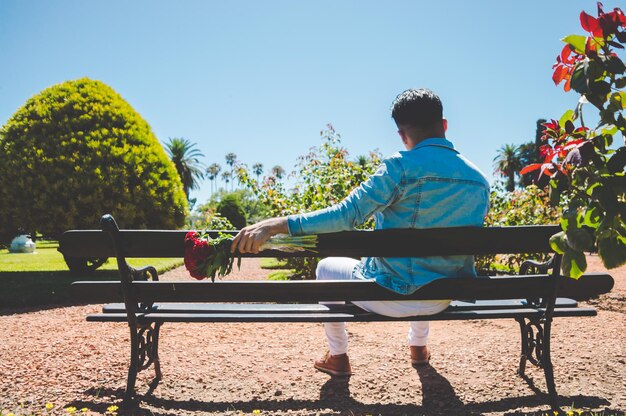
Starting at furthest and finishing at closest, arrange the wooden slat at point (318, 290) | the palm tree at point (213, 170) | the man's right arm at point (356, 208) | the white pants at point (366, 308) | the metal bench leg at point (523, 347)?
the palm tree at point (213, 170) → the metal bench leg at point (523, 347) → the white pants at point (366, 308) → the wooden slat at point (318, 290) → the man's right arm at point (356, 208)

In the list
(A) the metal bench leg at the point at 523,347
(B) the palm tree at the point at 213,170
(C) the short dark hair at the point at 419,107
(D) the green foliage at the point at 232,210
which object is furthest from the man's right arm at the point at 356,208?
(B) the palm tree at the point at 213,170

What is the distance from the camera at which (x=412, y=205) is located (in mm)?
2617

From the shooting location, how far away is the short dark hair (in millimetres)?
2693

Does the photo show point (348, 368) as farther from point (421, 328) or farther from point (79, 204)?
point (79, 204)

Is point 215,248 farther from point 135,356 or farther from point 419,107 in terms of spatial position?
point 419,107

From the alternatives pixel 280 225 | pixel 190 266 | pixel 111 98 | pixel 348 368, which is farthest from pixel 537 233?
pixel 111 98

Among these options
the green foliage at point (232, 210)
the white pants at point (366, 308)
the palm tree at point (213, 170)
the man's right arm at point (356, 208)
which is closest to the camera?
the man's right arm at point (356, 208)

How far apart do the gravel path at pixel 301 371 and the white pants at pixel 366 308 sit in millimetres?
304

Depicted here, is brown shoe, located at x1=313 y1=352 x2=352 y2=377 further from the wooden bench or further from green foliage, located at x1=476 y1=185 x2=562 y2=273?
green foliage, located at x1=476 y1=185 x2=562 y2=273

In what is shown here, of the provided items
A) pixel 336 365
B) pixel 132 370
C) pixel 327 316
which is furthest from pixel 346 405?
pixel 132 370

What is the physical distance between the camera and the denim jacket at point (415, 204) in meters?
2.44

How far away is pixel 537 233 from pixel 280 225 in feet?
4.83

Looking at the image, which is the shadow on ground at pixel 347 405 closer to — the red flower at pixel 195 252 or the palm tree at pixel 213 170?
the red flower at pixel 195 252

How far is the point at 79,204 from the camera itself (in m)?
9.44
